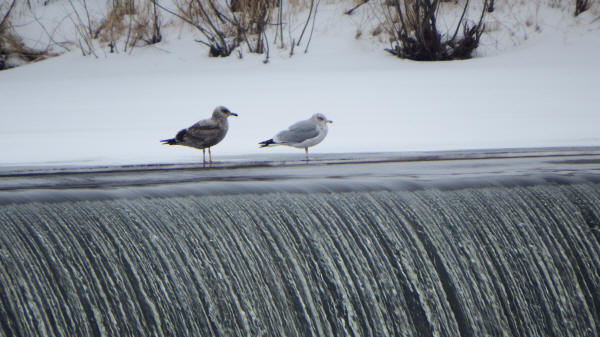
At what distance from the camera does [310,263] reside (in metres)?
3.75

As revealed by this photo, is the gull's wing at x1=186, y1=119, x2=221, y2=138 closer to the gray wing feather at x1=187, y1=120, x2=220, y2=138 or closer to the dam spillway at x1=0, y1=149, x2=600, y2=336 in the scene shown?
the gray wing feather at x1=187, y1=120, x2=220, y2=138

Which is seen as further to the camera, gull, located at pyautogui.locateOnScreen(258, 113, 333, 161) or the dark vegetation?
the dark vegetation

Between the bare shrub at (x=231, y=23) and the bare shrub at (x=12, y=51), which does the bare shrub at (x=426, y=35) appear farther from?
the bare shrub at (x=12, y=51)

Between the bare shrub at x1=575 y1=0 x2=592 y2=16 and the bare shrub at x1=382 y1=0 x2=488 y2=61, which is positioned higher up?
the bare shrub at x1=575 y1=0 x2=592 y2=16

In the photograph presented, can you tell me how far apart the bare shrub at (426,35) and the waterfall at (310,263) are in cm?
738

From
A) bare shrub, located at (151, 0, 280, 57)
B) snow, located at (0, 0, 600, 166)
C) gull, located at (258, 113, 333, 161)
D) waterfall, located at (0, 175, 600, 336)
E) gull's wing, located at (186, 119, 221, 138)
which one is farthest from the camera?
bare shrub, located at (151, 0, 280, 57)

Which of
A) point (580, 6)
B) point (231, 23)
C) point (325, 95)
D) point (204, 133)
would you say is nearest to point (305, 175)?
point (204, 133)

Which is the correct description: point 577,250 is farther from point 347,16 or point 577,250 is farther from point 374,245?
point 347,16

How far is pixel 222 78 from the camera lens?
11.3 m

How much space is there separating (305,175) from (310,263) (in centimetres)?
112

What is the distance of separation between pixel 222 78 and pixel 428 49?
2449 mm

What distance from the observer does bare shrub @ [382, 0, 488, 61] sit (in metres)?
11.7

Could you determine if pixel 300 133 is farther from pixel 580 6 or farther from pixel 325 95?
pixel 580 6

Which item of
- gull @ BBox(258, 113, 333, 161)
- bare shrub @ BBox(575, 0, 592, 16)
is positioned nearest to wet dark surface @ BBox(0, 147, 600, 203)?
gull @ BBox(258, 113, 333, 161)
